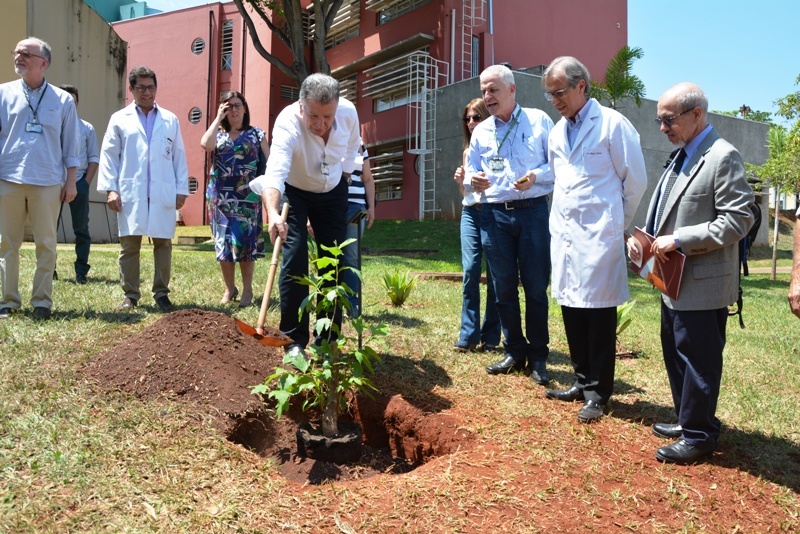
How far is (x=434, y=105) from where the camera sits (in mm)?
19484

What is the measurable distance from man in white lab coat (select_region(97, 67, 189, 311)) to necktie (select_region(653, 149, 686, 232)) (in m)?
4.18

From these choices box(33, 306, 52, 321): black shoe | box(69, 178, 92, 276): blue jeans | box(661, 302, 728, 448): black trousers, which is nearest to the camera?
box(661, 302, 728, 448): black trousers

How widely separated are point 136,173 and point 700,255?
4.66 m

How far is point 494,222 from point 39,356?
10.3 ft

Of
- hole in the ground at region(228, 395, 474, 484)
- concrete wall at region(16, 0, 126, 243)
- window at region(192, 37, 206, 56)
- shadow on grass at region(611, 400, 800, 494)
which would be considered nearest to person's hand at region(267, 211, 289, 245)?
hole in the ground at region(228, 395, 474, 484)

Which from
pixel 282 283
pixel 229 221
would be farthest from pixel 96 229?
pixel 282 283

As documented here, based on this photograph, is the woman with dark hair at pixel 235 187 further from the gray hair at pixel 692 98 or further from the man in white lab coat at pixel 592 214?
the gray hair at pixel 692 98

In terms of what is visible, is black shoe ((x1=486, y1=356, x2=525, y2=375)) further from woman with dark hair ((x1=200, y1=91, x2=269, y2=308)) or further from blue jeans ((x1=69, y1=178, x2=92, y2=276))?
blue jeans ((x1=69, y1=178, x2=92, y2=276))

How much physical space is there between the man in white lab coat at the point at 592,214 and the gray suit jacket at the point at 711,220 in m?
0.40

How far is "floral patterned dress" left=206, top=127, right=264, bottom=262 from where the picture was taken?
6.10 m

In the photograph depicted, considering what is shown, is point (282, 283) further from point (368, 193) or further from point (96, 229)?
point (96, 229)

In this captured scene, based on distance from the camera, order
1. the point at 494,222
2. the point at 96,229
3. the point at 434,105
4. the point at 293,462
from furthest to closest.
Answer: the point at 434,105
the point at 96,229
the point at 494,222
the point at 293,462

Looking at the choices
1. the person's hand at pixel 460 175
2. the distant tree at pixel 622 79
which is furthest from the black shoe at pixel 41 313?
the distant tree at pixel 622 79

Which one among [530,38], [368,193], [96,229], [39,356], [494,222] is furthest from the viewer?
[530,38]
